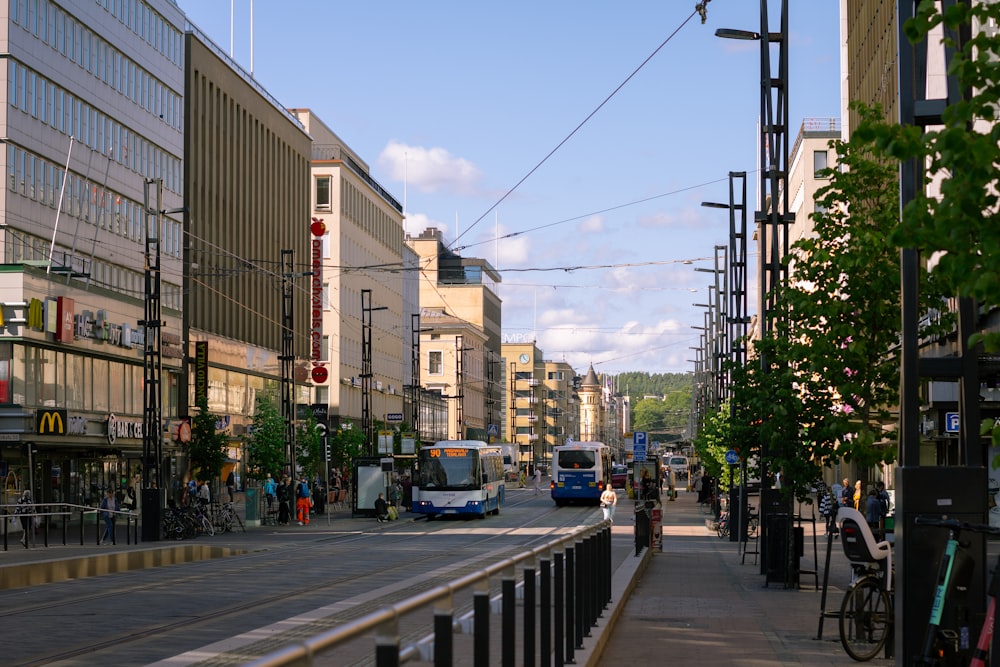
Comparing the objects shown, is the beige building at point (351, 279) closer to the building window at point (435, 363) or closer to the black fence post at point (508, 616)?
the building window at point (435, 363)

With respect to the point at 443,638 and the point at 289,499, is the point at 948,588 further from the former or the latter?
the point at 289,499

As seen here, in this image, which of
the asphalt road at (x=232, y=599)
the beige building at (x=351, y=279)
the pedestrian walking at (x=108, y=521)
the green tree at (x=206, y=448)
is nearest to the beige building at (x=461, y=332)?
the beige building at (x=351, y=279)

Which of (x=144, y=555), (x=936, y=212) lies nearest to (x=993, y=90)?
(x=936, y=212)

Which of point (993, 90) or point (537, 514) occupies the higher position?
point (993, 90)

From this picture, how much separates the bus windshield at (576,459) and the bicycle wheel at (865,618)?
222ft

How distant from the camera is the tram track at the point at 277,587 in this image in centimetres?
1299

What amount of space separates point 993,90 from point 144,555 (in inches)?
1208

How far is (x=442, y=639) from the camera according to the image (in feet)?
20.5

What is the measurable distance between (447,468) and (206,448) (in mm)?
11758

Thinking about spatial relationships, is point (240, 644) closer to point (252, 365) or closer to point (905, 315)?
point (905, 315)

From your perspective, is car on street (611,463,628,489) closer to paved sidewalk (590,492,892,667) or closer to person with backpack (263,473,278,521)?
person with backpack (263,473,278,521)

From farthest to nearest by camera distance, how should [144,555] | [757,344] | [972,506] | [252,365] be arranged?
[252,365] → [144,555] → [757,344] → [972,506]

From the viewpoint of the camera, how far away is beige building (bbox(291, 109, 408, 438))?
105 metres

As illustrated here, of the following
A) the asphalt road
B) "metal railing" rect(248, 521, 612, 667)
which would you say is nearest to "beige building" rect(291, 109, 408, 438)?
the asphalt road
